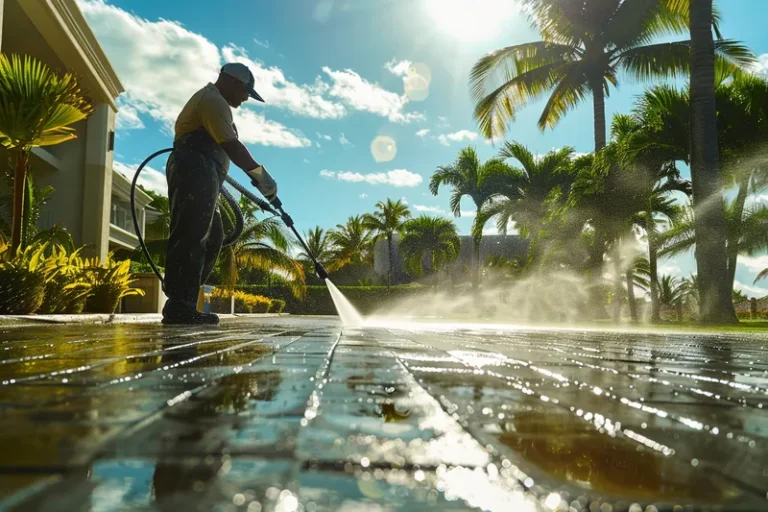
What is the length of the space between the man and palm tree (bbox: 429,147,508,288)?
64.8ft

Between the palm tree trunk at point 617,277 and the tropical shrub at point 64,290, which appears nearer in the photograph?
the tropical shrub at point 64,290

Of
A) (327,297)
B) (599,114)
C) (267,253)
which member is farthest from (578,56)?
(327,297)

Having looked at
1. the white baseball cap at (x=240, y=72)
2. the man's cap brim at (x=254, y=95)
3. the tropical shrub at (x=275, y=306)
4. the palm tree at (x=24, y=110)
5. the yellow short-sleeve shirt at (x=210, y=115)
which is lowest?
the tropical shrub at (x=275, y=306)

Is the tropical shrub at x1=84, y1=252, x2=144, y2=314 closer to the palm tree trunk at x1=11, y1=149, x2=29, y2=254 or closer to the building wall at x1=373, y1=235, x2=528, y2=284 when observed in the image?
the palm tree trunk at x1=11, y1=149, x2=29, y2=254

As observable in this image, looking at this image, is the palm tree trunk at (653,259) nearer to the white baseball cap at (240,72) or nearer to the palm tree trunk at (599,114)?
the palm tree trunk at (599,114)

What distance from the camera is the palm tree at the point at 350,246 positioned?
39.9 m

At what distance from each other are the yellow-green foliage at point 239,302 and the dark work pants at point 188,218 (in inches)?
635

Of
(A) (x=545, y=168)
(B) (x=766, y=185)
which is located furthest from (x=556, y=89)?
(B) (x=766, y=185)

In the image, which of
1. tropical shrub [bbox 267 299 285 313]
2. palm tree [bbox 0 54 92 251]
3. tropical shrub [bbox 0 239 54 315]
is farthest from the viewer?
tropical shrub [bbox 267 299 285 313]

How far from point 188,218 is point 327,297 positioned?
28.6 meters

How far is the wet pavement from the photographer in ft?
2.21

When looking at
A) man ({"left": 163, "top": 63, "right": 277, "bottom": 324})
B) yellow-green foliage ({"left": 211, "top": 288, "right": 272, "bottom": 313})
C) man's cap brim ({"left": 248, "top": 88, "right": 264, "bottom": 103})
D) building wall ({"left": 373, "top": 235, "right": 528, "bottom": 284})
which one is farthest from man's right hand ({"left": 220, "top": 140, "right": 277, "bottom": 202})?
building wall ({"left": 373, "top": 235, "right": 528, "bottom": 284})

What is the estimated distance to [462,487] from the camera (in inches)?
27.9

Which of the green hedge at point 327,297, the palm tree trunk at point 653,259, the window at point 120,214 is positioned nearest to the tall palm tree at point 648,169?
the palm tree trunk at point 653,259
